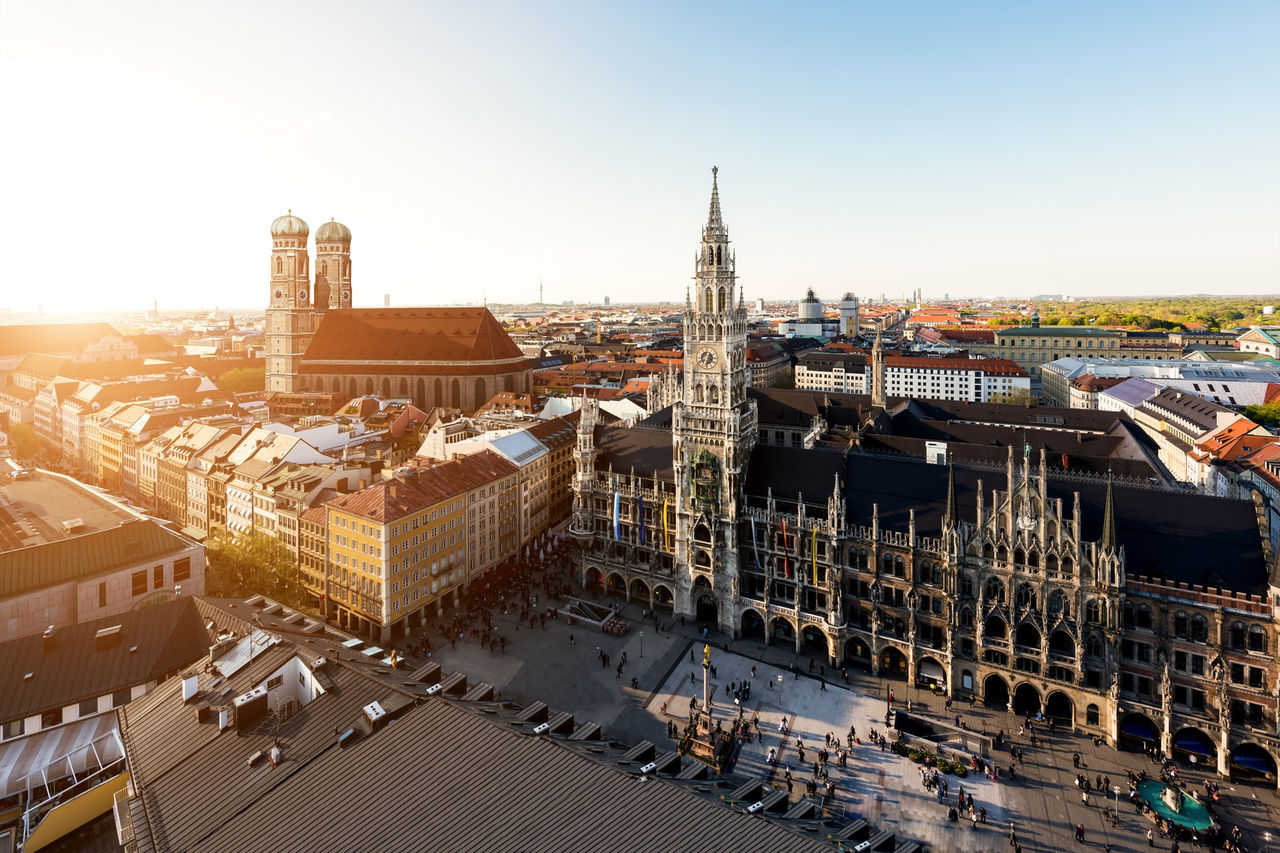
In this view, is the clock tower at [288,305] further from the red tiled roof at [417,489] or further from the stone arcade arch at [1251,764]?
the stone arcade arch at [1251,764]

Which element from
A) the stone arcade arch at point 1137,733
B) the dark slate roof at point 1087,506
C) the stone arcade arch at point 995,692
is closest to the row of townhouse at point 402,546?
the dark slate roof at point 1087,506

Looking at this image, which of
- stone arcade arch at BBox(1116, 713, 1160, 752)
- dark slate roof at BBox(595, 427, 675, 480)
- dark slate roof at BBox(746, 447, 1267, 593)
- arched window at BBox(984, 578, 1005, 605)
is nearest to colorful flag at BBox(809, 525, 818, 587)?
dark slate roof at BBox(746, 447, 1267, 593)

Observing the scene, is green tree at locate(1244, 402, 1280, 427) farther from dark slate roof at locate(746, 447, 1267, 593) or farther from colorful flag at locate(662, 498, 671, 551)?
colorful flag at locate(662, 498, 671, 551)

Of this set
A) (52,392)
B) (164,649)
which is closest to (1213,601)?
(164,649)

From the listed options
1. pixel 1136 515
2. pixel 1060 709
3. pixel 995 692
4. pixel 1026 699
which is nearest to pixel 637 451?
pixel 995 692

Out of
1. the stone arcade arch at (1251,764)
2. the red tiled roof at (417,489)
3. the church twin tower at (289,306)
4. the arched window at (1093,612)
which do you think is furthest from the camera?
the church twin tower at (289,306)
